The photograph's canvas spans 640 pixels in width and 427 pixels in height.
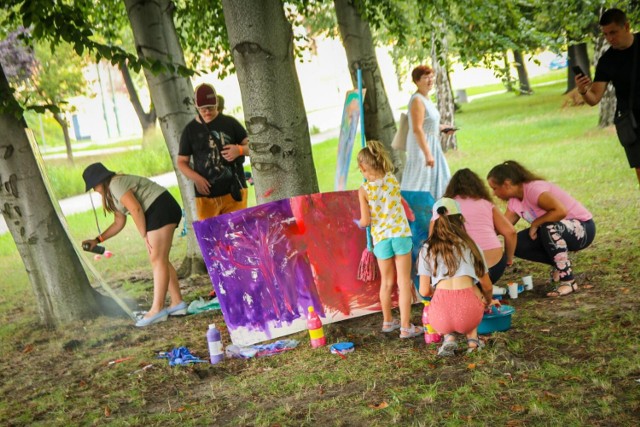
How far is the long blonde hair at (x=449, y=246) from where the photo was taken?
5.30 meters

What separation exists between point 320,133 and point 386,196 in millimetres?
26136

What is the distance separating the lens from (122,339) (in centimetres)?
725

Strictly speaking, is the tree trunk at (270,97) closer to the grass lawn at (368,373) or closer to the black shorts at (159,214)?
the black shorts at (159,214)

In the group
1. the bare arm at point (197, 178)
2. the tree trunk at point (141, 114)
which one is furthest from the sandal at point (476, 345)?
the tree trunk at point (141, 114)

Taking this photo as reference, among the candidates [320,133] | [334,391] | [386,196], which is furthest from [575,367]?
[320,133]

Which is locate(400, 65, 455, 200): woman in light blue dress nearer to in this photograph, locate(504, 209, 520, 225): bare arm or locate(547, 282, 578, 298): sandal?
locate(504, 209, 520, 225): bare arm

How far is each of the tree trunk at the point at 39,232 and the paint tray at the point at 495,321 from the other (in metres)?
4.17

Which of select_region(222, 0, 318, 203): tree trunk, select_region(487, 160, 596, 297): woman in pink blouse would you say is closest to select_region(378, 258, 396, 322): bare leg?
select_region(222, 0, 318, 203): tree trunk

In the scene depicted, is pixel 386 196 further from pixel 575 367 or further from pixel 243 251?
pixel 575 367

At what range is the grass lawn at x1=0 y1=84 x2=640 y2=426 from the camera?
4438mm

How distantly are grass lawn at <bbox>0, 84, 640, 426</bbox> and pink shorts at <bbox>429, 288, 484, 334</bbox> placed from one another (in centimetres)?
19

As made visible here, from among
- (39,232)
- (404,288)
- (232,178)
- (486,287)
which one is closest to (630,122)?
(486,287)

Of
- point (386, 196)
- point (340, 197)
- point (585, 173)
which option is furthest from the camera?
point (585, 173)

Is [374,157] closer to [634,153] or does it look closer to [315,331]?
[315,331]
